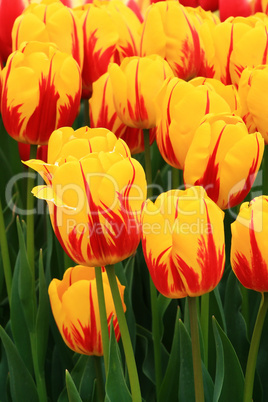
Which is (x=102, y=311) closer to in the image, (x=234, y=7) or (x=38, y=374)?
(x=38, y=374)

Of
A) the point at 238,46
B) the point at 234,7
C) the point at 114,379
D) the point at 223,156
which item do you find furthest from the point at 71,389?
the point at 234,7

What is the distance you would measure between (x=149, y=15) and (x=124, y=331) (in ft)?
1.56

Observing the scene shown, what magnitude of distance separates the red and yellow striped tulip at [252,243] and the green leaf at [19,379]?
1.19 feet

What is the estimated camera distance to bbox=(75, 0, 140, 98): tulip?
0.93 meters

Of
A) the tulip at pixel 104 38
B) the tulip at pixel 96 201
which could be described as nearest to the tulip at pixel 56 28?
the tulip at pixel 104 38

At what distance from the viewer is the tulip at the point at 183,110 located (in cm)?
69

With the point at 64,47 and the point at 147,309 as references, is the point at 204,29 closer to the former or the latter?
the point at 64,47

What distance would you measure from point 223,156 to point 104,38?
35 cm

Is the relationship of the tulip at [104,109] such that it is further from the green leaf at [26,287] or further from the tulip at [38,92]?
the green leaf at [26,287]

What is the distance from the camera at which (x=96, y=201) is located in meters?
0.56

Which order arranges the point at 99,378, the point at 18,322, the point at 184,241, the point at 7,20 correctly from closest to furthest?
1. the point at 184,241
2. the point at 99,378
3. the point at 18,322
4. the point at 7,20

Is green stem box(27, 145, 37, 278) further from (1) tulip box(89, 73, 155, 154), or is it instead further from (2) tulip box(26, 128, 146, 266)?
(2) tulip box(26, 128, 146, 266)

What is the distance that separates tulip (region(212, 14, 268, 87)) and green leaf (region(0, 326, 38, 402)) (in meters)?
0.46

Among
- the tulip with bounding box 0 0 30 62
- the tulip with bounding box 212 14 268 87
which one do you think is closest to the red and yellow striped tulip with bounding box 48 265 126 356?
the tulip with bounding box 212 14 268 87
